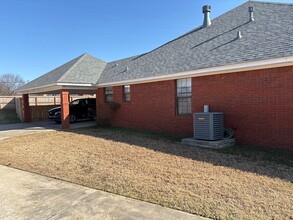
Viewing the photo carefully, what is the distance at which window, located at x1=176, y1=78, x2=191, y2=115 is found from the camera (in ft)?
35.0

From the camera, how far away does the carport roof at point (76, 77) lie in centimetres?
1487

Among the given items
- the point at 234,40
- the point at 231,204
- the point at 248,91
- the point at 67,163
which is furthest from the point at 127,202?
the point at 234,40

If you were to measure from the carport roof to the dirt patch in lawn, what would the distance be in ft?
20.7

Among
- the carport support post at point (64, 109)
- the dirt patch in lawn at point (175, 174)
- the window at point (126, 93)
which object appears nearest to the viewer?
the dirt patch in lawn at point (175, 174)

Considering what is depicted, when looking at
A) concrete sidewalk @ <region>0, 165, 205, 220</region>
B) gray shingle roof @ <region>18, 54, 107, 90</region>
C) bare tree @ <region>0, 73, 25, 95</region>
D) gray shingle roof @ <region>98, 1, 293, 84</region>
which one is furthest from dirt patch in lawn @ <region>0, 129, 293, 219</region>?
bare tree @ <region>0, 73, 25, 95</region>

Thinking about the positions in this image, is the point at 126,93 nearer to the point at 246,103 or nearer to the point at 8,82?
the point at 246,103

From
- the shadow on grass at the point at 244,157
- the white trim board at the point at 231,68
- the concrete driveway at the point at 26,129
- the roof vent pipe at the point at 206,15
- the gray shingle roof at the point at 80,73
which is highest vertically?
the roof vent pipe at the point at 206,15

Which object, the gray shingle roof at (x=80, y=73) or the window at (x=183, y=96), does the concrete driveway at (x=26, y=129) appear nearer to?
the gray shingle roof at (x=80, y=73)

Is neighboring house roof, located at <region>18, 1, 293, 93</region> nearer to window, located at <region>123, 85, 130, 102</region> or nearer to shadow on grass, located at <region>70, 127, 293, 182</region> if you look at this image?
window, located at <region>123, 85, 130, 102</region>

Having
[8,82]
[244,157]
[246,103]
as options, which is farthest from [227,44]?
[8,82]

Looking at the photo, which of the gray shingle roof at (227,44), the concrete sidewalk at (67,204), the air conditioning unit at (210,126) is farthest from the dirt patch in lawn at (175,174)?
the gray shingle roof at (227,44)

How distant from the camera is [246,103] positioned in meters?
8.48

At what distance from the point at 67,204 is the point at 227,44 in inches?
337

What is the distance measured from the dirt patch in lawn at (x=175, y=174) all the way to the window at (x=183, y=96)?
2.17 m
